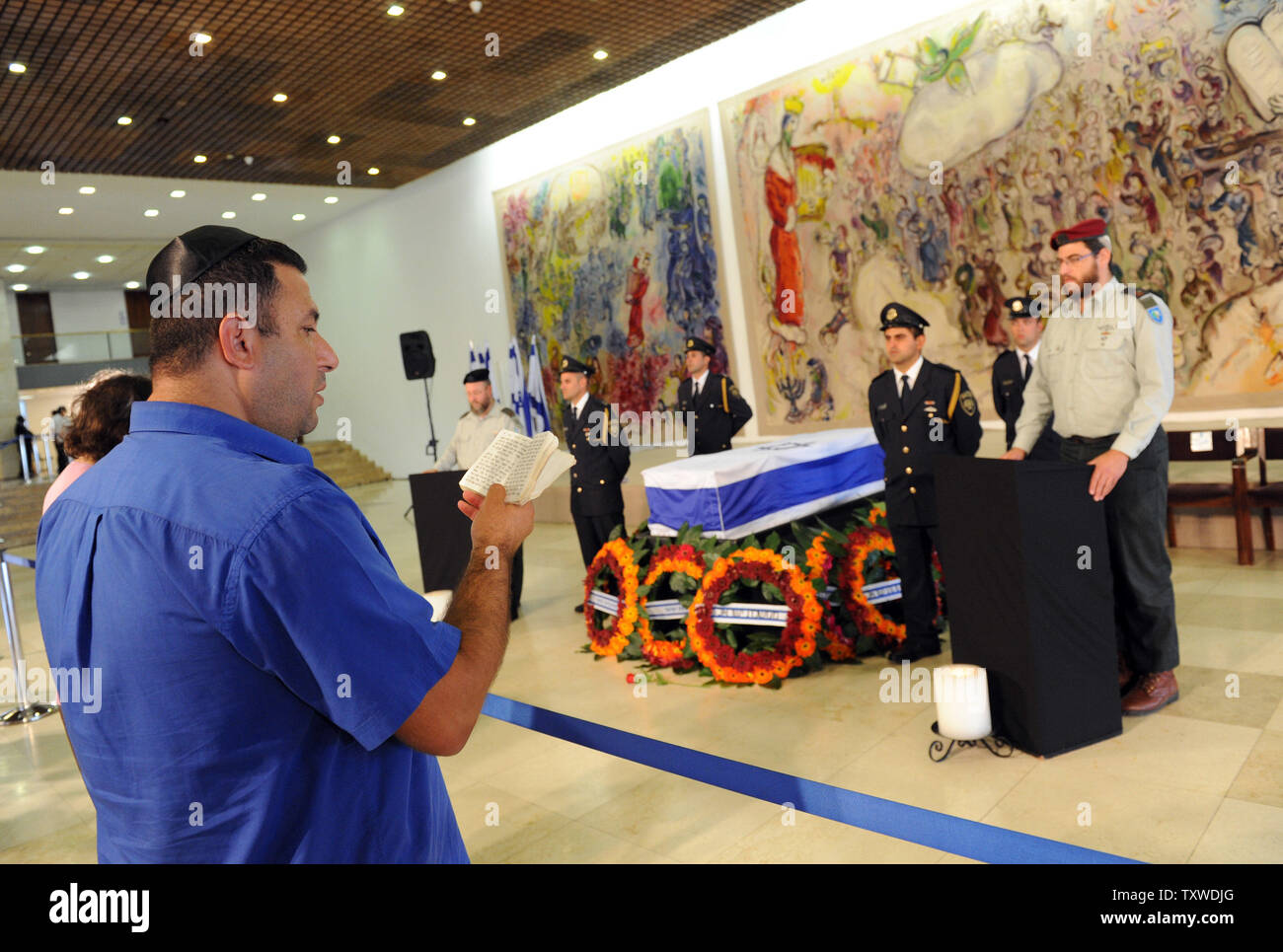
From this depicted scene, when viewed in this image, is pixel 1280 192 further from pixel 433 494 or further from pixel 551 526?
pixel 551 526

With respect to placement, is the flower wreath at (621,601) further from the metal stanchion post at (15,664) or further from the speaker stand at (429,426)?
the speaker stand at (429,426)

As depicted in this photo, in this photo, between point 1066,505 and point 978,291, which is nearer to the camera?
point 1066,505

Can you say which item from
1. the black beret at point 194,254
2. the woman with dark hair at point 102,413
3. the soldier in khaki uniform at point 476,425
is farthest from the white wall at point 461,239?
the black beret at point 194,254

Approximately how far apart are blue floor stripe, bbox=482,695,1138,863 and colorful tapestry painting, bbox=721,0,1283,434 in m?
6.06

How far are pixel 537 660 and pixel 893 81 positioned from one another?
643 cm

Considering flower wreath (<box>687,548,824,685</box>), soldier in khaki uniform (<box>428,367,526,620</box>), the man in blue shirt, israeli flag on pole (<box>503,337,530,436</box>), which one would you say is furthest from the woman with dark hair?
israeli flag on pole (<box>503,337,530,436</box>)

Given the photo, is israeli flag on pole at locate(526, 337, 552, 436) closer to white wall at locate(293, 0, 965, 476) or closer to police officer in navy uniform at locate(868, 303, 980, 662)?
white wall at locate(293, 0, 965, 476)

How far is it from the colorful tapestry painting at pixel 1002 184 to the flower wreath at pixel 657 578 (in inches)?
162

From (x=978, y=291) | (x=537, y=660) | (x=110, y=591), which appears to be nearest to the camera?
(x=110, y=591)

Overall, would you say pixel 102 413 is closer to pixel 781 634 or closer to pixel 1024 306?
pixel 781 634

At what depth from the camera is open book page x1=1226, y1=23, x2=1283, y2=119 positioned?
659cm

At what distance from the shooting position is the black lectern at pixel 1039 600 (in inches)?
140

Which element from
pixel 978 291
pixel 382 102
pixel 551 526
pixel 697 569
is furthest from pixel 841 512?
pixel 382 102

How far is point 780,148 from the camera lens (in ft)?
32.4
